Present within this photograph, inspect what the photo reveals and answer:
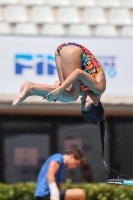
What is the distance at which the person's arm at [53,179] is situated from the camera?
6.94m

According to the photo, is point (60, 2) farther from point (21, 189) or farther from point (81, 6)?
point (21, 189)

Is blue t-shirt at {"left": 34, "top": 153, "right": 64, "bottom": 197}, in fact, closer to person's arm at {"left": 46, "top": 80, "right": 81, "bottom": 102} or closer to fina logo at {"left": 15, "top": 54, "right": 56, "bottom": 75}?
person's arm at {"left": 46, "top": 80, "right": 81, "bottom": 102}

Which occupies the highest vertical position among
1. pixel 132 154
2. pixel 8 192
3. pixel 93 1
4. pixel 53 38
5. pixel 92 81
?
pixel 93 1

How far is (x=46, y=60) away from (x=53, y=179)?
3.95m

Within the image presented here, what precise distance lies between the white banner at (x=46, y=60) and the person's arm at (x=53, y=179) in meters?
3.62

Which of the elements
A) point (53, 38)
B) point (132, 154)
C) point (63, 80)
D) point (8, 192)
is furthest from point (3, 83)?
point (63, 80)

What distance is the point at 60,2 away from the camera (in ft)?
39.6

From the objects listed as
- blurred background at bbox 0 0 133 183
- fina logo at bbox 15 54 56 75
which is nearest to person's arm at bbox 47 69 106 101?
blurred background at bbox 0 0 133 183

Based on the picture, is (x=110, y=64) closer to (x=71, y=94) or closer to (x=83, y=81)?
(x=71, y=94)

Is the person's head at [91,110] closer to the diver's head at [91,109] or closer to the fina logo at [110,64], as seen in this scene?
the diver's head at [91,109]

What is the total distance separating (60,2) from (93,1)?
1.88 ft

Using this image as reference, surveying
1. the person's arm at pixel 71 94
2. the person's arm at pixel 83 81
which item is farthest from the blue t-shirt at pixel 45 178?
the person's arm at pixel 83 81

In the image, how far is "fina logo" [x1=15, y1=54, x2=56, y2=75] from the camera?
34.7 feet

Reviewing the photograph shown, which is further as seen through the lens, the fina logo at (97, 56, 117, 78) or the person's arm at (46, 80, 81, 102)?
the fina logo at (97, 56, 117, 78)
